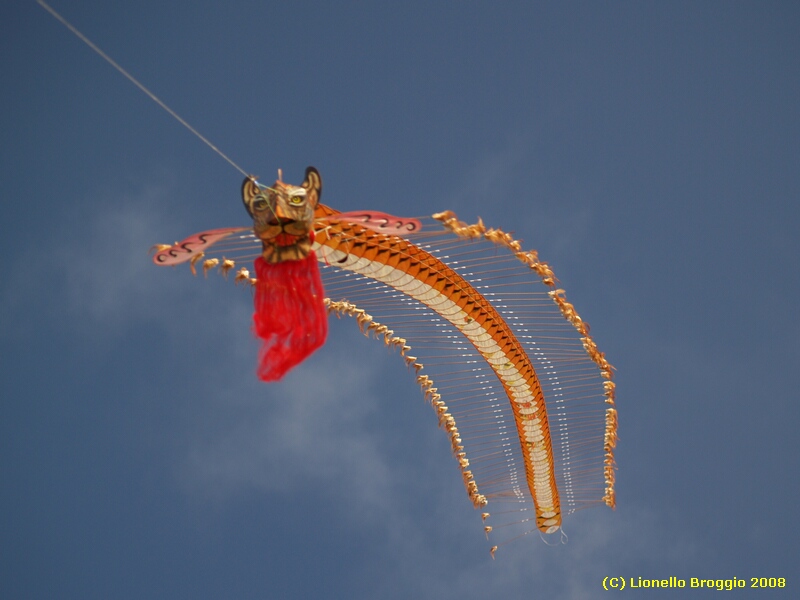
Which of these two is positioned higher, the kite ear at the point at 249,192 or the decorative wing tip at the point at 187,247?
the kite ear at the point at 249,192

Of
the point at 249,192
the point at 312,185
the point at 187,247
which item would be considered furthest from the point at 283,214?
the point at 187,247

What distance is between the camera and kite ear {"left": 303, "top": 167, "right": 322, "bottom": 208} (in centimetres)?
1111

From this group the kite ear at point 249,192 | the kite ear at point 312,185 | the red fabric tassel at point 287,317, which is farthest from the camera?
the red fabric tassel at point 287,317

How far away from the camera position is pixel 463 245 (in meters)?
13.1

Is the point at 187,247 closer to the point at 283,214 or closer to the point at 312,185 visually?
the point at 283,214

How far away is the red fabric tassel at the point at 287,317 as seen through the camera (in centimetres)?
1131

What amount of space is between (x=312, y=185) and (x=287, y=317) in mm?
1272

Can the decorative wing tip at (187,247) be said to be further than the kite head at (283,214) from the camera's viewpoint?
Yes

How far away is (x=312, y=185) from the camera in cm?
1117

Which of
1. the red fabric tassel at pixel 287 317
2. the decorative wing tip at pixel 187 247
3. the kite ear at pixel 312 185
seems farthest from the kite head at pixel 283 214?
the decorative wing tip at pixel 187 247

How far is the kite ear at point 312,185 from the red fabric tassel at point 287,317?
588 mm

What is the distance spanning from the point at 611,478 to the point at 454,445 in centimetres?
265

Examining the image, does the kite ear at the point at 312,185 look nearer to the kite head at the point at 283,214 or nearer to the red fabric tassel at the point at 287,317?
the kite head at the point at 283,214

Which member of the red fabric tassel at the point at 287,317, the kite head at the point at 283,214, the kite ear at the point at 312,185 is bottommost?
the red fabric tassel at the point at 287,317
